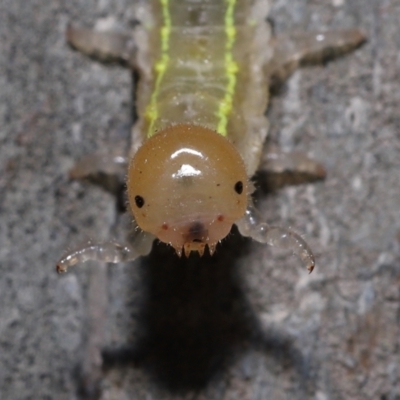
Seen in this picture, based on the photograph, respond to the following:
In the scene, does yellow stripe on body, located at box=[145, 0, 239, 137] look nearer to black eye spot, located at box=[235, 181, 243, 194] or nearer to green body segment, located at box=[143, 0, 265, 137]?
green body segment, located at box=[143, 0, 265, 137]

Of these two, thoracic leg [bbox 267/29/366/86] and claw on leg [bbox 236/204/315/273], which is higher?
thoracic leg [bbox 267/29/366/86]

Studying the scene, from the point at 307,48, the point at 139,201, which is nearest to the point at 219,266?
the point at 139,201

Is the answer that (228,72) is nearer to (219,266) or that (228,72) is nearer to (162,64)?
(162,64)

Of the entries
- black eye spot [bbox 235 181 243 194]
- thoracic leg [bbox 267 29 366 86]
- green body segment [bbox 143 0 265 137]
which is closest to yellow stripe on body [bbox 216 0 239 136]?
green body segment [bbox 143 0 265 137]

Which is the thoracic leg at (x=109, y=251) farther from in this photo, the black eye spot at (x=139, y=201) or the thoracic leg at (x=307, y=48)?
the thoracic leg at (x=307, y=48)

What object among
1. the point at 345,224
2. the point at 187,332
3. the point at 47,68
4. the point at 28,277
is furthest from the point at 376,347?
the point at 47,68

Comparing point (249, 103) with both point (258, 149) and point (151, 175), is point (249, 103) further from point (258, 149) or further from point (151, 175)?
point (151, 175)
